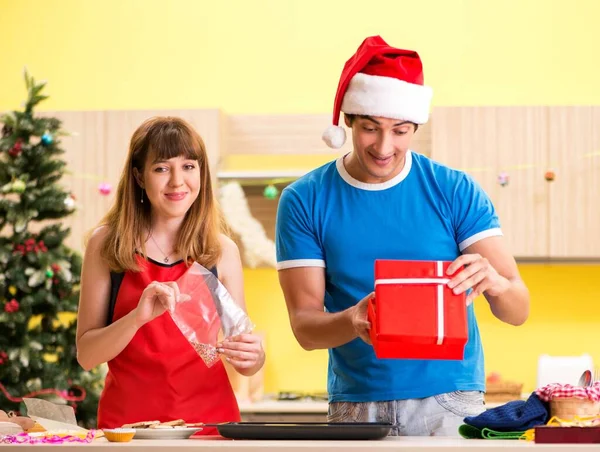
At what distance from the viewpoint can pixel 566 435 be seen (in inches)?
57.2

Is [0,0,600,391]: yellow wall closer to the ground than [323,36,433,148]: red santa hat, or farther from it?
Result: farther from it

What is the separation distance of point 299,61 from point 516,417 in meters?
3.56

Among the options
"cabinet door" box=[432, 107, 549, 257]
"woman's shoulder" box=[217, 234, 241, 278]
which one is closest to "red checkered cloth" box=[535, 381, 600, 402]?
"woman's shoulder" box=[217, 234, 241, 278]

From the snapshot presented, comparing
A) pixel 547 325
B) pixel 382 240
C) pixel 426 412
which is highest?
pixel 382 240

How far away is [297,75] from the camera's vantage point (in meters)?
4.99

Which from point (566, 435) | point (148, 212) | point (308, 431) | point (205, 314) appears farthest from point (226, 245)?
point (566, 435)

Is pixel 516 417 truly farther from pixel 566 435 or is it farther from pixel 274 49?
pixel 274 49

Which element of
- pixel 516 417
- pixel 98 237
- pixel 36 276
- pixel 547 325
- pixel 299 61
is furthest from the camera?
pixel 299 61

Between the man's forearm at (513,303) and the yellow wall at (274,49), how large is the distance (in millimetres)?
2877

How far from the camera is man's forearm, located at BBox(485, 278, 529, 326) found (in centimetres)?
204

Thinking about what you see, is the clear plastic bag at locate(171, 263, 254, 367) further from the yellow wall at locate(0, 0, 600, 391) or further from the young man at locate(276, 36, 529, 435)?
the yellow wall at locate(0, 0, 600, 391)

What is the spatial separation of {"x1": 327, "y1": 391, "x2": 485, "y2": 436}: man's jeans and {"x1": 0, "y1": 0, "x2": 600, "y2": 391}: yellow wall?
9.13 ft

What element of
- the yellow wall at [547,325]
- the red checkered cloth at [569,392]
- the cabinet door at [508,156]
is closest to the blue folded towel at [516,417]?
the red checkered cloth at [569,392]

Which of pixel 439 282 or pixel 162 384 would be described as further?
pixel 162 384
